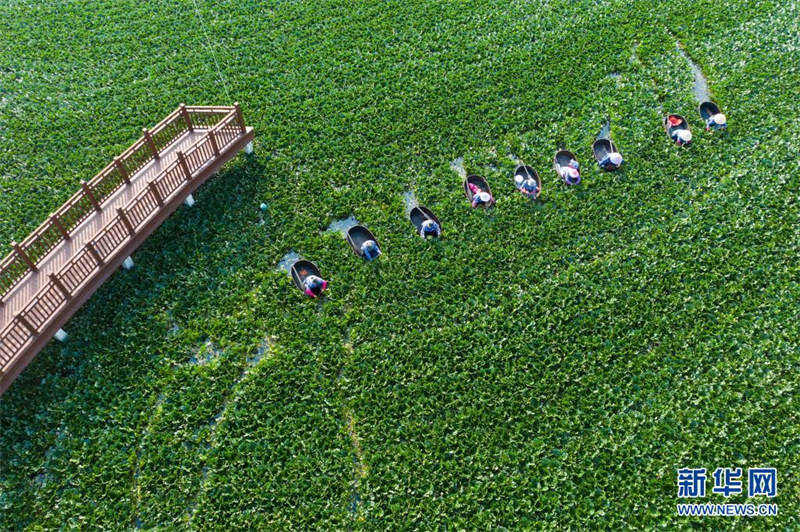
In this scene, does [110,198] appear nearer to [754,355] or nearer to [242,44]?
[242,44]

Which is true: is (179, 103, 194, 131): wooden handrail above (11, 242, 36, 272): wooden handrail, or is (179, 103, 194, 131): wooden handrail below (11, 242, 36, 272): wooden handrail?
above

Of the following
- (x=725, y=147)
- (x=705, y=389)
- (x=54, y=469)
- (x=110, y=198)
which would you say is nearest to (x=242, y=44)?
(x=110, y=198)

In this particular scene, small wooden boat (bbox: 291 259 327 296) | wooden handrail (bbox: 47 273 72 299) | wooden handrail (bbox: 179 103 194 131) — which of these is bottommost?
wooden handrail (bbox: 47 273 72 299)

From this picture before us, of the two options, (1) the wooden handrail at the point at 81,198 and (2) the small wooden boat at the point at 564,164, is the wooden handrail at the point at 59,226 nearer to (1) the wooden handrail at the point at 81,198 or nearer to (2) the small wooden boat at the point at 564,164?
(1) the wooden handrail at the point at 81,198

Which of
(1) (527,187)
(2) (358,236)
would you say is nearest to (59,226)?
(2) (358,236)

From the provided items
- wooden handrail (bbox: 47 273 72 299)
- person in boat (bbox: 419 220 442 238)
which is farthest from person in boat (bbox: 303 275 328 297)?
wooden handrail (bbox: 47 273 72 299)

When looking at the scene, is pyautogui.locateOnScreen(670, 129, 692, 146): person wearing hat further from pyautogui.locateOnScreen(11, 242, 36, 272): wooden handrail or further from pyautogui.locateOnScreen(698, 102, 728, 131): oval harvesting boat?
pyautogui.locateOnScreen(11, 242, 36, 272): wooden handrail

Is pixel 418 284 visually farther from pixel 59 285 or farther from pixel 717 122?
pixel 717 122

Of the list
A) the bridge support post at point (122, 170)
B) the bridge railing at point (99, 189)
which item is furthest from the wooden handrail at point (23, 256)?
the bridge support post at point (122, 170)
